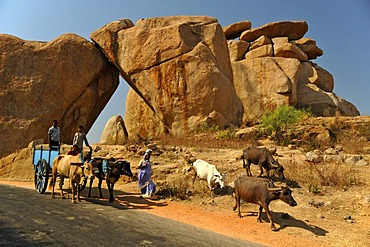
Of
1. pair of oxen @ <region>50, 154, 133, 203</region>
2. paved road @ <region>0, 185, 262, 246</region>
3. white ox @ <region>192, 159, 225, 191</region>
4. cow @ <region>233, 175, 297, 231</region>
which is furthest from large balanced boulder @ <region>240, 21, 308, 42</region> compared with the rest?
paved road @ <region>0, 185, 262, 246</region>

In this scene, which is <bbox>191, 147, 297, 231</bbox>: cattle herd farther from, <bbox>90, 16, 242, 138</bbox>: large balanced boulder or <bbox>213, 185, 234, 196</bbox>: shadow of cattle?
<bbox>90, 16, 242, 138</bbox>: large balanced boulder

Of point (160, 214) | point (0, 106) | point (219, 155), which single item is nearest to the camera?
point (160, 214)

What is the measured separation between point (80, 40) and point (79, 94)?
379cm

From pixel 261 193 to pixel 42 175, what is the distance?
6.51m

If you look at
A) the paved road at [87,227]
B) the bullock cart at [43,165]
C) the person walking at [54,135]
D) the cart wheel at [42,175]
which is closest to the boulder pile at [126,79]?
the person walking at [54,135]

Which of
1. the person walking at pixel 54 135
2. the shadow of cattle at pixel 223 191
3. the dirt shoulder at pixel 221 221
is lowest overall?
the dirt shoulder at pixel 221 221

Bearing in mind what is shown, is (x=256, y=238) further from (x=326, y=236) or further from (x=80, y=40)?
(x=80, y=40)

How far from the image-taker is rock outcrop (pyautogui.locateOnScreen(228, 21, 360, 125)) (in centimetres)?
2923

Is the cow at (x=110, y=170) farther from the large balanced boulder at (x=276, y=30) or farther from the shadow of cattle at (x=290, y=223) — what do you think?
the large balanced boulder at (x=276, y=30)

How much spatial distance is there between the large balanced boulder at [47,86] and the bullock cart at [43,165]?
8243 mm

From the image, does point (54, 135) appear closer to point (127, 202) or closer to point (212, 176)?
point (127, 202)

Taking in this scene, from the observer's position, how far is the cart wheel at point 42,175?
30.9ft

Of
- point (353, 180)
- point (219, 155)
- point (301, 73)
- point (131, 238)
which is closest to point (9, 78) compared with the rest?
point (219, 155)

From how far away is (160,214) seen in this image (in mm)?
8164
